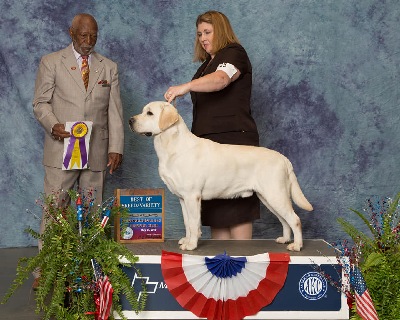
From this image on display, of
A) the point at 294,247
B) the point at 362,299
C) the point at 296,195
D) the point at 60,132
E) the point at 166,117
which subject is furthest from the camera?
the point at 60,132

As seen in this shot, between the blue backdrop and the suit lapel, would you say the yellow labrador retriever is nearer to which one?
the suit lapel

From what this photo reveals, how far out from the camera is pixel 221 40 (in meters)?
3.50

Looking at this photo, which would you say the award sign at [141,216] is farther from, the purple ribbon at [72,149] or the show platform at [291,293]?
the purple ribbon at [72,149]

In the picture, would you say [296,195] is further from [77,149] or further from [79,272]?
[77,149]

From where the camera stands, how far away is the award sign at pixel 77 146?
11.9ft

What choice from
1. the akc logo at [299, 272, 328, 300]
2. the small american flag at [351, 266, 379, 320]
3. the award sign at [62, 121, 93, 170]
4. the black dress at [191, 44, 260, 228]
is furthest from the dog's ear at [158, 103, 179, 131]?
the small american flag at [351, 266, 379, 320]

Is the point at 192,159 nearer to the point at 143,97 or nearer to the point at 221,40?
the point at 221,40

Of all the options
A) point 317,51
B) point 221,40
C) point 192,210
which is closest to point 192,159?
point 192,210

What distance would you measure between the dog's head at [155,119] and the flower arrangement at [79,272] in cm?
44

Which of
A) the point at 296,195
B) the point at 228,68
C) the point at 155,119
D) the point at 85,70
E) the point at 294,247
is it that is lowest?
the point at 294,247

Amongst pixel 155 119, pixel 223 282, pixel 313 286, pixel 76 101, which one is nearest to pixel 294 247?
pixel 313 286

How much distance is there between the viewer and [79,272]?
2.88 m

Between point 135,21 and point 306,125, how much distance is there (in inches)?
65.9

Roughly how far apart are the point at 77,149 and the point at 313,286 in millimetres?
1564
